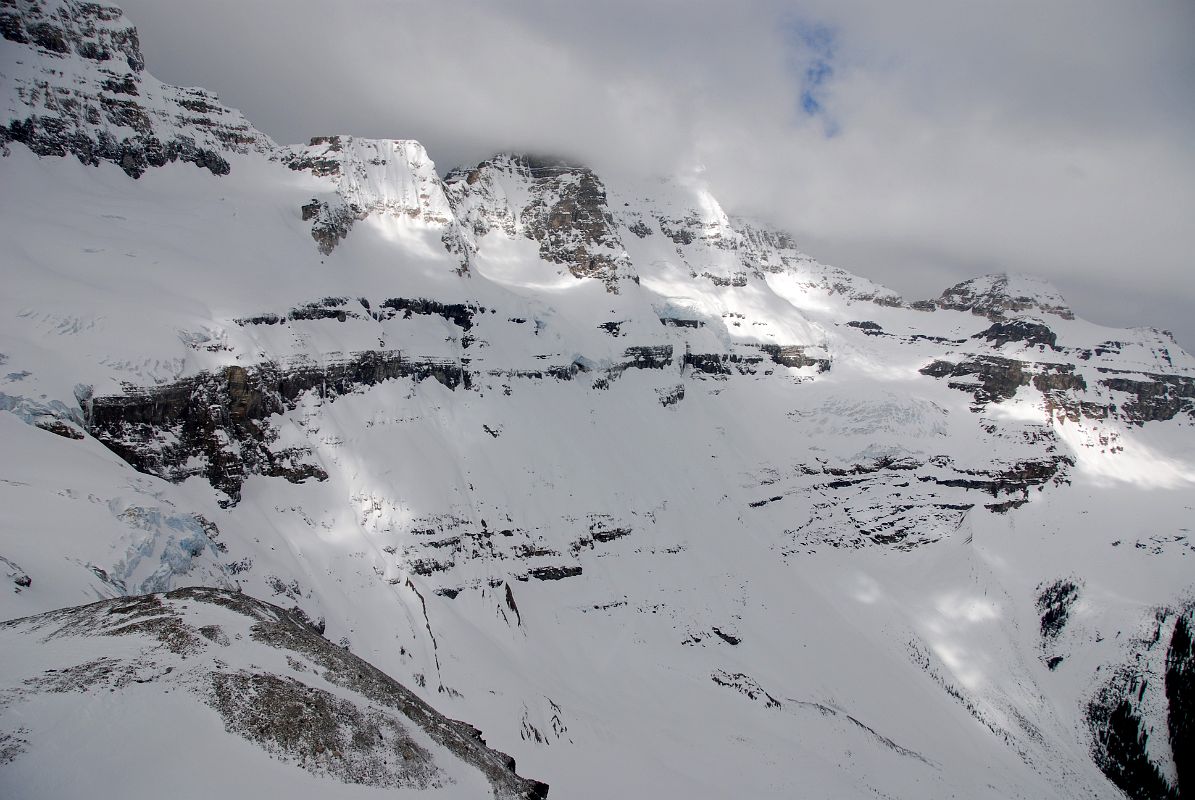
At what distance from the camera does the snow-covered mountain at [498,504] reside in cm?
4784

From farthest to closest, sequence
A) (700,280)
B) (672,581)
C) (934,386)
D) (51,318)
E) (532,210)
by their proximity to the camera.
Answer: (700,280) → (934,386) → (532,210) → (672,581) → (51,318)

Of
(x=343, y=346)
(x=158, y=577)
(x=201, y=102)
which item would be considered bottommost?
(x=158, y=577)

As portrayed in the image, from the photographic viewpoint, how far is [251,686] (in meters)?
19.5

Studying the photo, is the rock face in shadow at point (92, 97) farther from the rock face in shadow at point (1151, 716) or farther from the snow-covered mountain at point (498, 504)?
the rock face in shadow at point (1151, 716)

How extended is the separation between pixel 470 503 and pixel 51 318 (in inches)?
1931

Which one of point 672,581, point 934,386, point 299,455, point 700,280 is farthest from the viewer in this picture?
point 700,280

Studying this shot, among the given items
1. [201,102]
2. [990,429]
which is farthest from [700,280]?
[201,102]

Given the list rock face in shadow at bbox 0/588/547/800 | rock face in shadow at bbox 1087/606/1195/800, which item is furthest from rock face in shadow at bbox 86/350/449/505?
rock face in shadow at bbox 1087/606/1195/800

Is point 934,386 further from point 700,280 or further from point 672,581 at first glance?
point 672,581

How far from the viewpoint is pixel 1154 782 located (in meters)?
76.8

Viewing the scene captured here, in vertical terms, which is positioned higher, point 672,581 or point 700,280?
point 700,280

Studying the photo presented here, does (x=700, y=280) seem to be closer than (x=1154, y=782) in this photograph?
No

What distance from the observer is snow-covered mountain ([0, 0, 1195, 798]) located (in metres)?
47.8

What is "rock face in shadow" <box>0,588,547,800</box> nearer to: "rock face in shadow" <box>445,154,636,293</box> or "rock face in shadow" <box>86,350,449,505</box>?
"rock face in shadow" <box>86,350,449,505</box>
